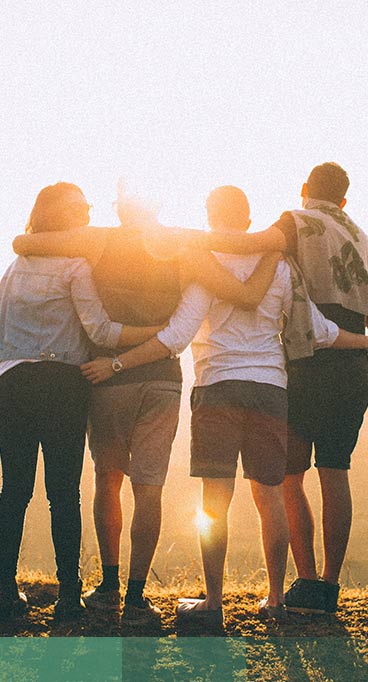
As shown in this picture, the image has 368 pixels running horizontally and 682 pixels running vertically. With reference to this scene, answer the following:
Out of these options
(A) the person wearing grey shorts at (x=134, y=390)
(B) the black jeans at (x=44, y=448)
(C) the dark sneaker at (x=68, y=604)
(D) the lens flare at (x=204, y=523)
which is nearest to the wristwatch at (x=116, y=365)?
(A) the person wearing grey shorts at (x=134, y=390)

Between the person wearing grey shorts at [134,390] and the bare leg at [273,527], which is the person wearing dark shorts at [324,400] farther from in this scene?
the bare leg at [273,527]

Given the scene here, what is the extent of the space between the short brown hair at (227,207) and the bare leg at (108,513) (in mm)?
1413

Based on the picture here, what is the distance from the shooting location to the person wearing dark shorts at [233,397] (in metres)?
3.60

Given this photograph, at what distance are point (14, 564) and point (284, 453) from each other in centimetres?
143

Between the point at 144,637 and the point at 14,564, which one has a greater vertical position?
the point at 14,564

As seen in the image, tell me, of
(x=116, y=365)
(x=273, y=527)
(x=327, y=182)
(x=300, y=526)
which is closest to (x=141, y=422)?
(x=116, y=365)

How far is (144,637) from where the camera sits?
3.47m

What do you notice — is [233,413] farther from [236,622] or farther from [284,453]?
[236,622]

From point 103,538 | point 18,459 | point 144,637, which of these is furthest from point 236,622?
point 18,459

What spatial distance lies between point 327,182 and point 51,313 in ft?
5.70

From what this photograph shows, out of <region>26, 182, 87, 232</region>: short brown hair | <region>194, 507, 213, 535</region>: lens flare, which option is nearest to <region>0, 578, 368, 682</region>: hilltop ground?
<region>194, 507, 213, 535</region>: lens flare

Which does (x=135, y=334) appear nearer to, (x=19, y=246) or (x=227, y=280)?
(x=227, y=280)

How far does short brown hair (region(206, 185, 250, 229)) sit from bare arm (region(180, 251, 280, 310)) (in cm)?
23

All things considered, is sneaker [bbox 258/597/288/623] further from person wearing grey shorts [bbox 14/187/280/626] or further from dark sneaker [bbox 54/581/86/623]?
dark sneaker [bbox 54/581/86/623]
